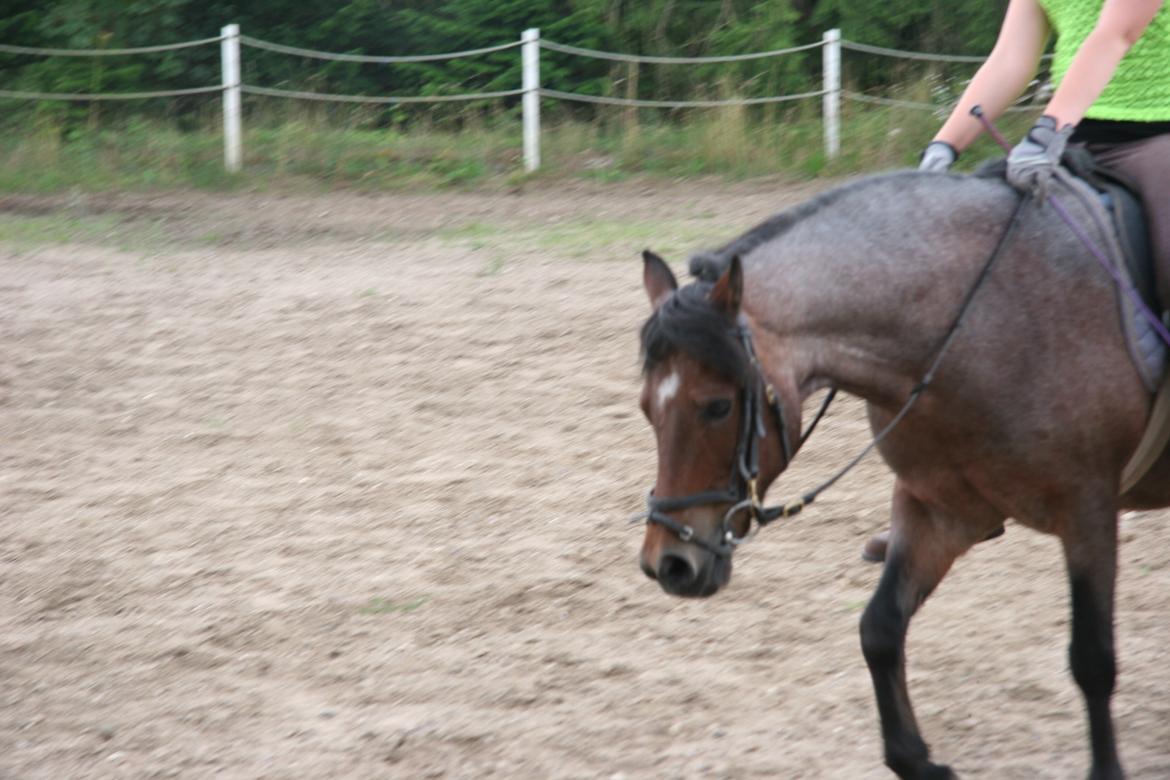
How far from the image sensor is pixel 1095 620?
3.57m

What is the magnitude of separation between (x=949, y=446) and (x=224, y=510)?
12.1 feet

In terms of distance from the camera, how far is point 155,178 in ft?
46.7

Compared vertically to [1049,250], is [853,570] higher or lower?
lower

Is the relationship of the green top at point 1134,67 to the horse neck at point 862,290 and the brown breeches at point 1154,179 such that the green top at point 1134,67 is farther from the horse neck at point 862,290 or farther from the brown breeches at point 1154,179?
the horse neck at point 862,290

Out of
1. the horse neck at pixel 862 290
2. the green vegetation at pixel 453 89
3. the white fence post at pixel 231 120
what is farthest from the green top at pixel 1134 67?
the white fence post at pixel 231 120

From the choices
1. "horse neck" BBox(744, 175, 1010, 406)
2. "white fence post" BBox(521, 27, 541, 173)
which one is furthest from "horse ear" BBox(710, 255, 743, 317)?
"white fence post" BBox(521, 27, 541, 173)

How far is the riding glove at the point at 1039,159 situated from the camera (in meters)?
3.58

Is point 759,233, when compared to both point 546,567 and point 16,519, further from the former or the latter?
point 16,519

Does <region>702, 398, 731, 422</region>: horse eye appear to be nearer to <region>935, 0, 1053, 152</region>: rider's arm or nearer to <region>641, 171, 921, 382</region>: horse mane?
<region>641, 171, 921, 382</region>: horse mane

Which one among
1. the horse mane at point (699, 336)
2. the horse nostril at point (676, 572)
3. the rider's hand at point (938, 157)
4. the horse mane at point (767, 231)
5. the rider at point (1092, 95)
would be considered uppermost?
the rider at point (1092, 95)

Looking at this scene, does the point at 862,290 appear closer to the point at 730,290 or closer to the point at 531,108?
the point at 730,290

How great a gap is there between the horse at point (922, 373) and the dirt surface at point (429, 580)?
2.85ft

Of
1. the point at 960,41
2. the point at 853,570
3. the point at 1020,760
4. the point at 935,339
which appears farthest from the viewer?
the point at 960,41

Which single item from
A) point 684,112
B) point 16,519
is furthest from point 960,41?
point 16,519
